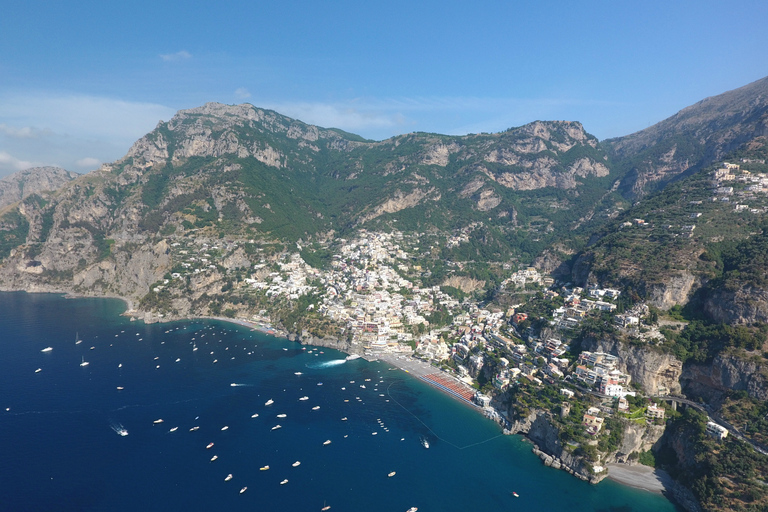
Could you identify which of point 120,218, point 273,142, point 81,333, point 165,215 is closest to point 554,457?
point 81,333

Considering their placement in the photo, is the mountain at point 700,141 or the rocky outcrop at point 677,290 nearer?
the rocky outcrop at point 677,290

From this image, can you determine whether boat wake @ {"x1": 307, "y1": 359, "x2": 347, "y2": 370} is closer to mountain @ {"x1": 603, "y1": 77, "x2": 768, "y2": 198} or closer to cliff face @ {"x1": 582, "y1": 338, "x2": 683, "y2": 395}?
cliff face @ {"x1": 582, "y1": 338, "x2": 683, "y2": 395}

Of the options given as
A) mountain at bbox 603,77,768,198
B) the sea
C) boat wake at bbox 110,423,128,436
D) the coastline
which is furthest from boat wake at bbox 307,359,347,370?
mountain at bbox 603,77,768,198

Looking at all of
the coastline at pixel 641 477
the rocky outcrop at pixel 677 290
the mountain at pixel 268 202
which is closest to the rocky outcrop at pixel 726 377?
the coastline at pixel 641 477

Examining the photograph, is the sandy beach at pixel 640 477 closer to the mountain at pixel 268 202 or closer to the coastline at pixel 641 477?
the coastline at pixel 641 477

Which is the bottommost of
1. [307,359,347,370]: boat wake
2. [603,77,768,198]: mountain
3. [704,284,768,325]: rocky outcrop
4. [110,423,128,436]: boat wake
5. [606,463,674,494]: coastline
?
[110,423,128,436]: boat wake

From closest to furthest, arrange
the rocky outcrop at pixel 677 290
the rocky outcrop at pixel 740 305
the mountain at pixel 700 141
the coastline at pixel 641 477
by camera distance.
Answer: the coastline at pixel 641 477 → the rocky outcrop at pixel 740 305 → the rocky outcrop at pixel 677 290 → the mountain at pixel 700 141

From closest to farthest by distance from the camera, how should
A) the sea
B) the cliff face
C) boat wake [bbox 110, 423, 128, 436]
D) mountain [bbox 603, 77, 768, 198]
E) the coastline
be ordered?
the sea
the coastline
boat wake [bbox 110, 423, 128, 436]
the cliff face
mountain [bbox 603, 77, 768, 198]
